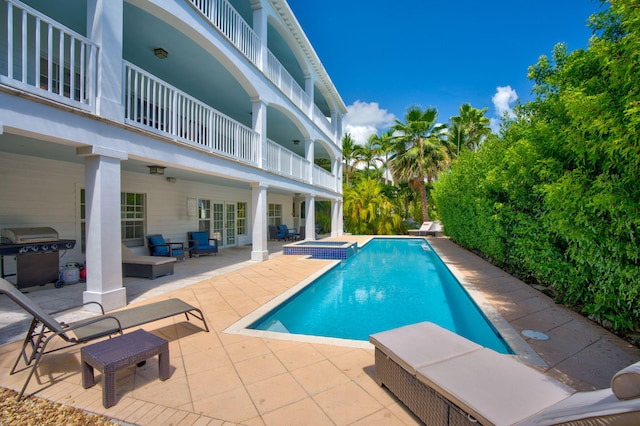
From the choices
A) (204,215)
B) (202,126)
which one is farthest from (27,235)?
(204,215)

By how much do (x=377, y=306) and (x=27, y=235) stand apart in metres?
7.27

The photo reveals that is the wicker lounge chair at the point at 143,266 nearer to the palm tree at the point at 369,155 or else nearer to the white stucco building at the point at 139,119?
the white stucco building at the point at 139,119

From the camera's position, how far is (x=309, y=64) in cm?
1382

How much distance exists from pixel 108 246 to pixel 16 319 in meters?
1.72

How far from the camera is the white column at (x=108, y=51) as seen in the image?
4.76m

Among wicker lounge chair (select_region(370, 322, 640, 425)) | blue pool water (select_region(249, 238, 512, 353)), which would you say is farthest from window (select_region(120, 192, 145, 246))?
wicker lounge chair (select_region(370, 322, 640, 425))

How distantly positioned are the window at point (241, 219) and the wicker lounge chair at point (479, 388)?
44.2 feet

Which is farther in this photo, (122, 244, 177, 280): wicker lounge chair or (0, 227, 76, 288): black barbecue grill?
(122, 244, 177, 280): wicker lounge chair

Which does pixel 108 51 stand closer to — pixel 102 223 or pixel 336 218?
pixel 102 223

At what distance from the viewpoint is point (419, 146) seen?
21.3 meters

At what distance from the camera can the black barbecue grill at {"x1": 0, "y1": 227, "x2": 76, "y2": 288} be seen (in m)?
5.87

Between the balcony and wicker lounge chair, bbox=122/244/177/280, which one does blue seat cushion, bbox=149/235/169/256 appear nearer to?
wicker lounge chair, bbox=122/244/177/280

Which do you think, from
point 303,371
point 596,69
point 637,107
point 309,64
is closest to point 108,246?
point 303,371

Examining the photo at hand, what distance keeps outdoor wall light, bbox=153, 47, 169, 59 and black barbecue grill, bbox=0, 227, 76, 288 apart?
5.00 metres
